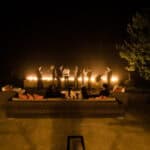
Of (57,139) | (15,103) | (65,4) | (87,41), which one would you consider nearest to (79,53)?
(87,41)

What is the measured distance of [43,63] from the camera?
17.0m

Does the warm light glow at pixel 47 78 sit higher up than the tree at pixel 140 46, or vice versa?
the tree at pixel 140 46

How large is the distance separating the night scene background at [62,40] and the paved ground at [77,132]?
22.4 feet

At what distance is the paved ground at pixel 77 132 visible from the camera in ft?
23.6

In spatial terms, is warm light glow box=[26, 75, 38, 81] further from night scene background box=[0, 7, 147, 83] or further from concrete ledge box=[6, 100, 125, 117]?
concrete ledge box=[6, 100, 125, 117]

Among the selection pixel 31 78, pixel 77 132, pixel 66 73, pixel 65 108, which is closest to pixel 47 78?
pixel 31 78

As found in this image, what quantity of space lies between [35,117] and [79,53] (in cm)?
748

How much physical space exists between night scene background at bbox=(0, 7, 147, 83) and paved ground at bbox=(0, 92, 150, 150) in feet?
22.4

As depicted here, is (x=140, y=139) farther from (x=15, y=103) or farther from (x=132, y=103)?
(x=132, y=103)

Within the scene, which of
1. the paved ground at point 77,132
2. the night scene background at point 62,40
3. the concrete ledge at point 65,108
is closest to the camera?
the paved ground at point 77,132

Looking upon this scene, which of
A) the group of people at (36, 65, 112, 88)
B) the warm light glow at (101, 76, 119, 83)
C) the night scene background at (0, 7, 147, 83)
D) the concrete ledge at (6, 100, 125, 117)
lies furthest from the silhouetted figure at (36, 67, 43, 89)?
the concrete ledge at (6, 100, 125, 117)

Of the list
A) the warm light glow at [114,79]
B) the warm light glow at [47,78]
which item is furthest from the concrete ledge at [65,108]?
the warm light glow at [114,79]

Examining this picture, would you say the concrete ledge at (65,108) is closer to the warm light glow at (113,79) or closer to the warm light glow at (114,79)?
the warm light glow at (113,79)

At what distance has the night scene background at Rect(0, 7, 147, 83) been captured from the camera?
17125mm
